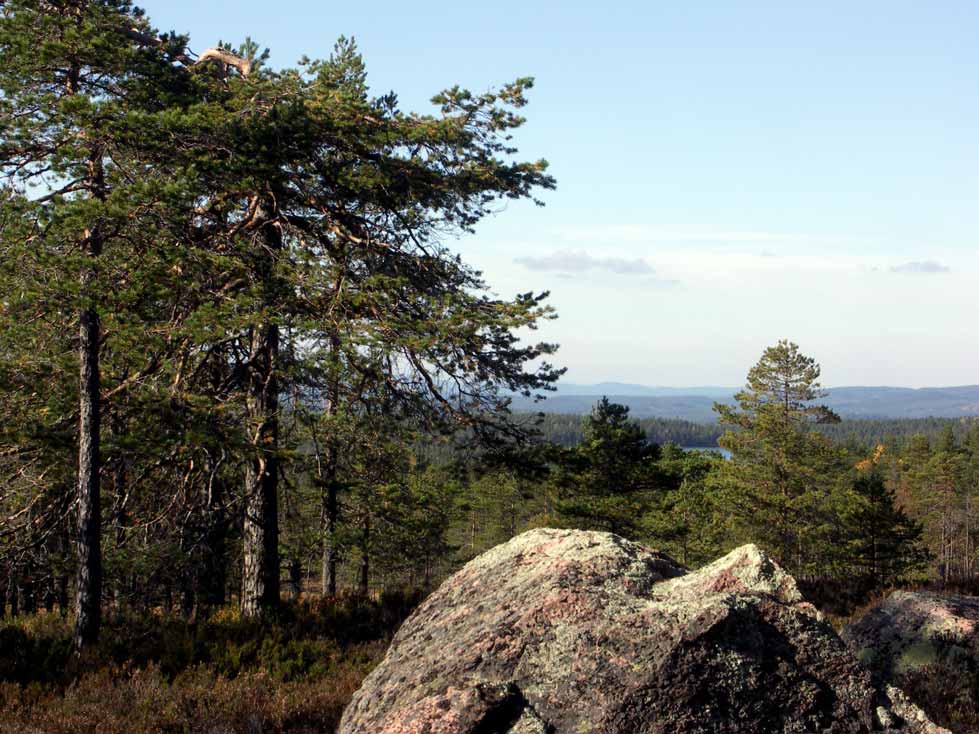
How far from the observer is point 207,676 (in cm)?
798

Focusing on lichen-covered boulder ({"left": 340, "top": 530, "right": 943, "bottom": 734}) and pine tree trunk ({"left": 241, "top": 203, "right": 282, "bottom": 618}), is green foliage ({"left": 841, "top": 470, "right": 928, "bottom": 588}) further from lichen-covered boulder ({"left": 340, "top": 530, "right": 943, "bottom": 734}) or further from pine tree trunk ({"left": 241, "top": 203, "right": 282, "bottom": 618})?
lichen-covered boulder ({"left": 340, "top": 530, "right": 943, "bottom": 734})

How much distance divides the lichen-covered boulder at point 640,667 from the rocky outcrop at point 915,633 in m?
3.25

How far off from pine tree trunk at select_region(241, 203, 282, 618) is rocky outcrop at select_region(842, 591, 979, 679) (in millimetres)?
8314

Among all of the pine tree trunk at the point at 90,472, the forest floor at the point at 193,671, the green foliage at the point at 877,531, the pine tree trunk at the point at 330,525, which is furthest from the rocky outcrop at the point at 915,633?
the green foliage at the point at 877,531

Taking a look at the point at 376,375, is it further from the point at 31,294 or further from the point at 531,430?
the point at 31,294

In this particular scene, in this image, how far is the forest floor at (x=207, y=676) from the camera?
6402 millimetres

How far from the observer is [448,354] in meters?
11.0

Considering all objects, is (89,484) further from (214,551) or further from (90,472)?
(214,551)

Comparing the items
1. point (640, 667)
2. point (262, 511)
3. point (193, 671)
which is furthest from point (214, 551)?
point (640, 667)

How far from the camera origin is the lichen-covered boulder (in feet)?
15.1

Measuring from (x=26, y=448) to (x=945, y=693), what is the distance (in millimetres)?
12294

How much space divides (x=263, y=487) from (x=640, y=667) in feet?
27.9

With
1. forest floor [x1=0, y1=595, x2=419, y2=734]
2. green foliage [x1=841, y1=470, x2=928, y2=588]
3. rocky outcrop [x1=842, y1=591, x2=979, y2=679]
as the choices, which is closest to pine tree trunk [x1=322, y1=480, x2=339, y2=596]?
forest floor [x1=0, y1=595, x2=419, y2=734]

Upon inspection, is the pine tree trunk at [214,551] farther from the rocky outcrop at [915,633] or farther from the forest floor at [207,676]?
the rocky outcrop at [915,633]
